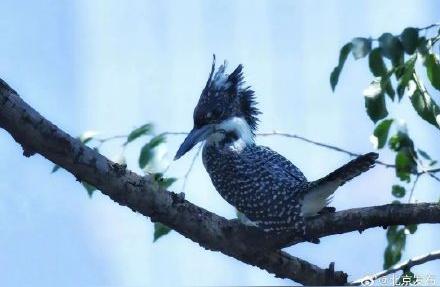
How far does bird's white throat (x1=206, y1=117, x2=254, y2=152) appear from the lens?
235cm

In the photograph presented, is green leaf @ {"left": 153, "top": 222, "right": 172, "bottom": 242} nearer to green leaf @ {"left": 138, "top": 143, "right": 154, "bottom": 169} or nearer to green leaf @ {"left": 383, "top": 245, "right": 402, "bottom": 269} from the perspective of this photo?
green leaf @ {"left": 138, "top": 143, "right": 154, "bottom": 169}

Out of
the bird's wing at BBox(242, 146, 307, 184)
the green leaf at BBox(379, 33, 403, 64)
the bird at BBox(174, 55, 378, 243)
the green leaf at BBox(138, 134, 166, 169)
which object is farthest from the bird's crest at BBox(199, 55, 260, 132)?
the green leaf at BBox(379, 33, 403, 64)

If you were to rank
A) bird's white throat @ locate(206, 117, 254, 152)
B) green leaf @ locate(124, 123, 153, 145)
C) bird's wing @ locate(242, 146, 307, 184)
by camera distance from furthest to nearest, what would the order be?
1. bird's white throat @ locate(206, 117, 254, 152)
2. bird's wing @ locate(242, 146, 307, 184)
3. green leaf @ locate(124, 123, 153, 145)

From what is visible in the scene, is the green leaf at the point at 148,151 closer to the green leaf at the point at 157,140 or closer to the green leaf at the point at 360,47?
the green leaf at the point at 157,140

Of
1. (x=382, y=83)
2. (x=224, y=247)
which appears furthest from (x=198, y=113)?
(x=382, y=83)

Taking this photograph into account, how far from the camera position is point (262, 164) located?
2.25 m

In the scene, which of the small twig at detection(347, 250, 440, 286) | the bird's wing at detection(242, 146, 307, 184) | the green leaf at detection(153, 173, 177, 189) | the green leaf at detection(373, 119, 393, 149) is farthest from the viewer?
the bird's wing at detection(242, 146, 307, 184)

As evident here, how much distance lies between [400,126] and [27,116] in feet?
3.02

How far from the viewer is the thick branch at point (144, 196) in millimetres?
1656

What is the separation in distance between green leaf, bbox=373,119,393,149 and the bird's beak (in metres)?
0.59

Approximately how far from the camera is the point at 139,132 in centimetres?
212

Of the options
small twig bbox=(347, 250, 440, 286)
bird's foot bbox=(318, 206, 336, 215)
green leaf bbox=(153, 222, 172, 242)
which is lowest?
small twig bbox=(347, 250, 440, 286)

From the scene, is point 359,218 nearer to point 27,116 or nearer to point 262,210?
point 262,210

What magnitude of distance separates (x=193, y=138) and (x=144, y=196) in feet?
1.75
